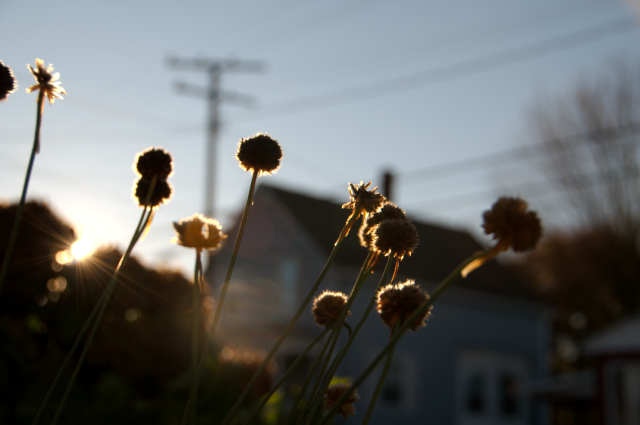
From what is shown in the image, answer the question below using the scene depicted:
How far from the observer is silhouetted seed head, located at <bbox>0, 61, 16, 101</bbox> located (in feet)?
2.95

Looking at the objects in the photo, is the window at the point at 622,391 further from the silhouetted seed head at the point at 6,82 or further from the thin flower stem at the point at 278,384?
the silhouetted seed head at the point at 6,82

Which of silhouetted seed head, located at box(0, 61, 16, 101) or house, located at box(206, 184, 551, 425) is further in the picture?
house, located at box(206, 184, 551, 425)

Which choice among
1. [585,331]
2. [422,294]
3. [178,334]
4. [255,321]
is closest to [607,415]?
[255,321]

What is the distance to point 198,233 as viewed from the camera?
90cm

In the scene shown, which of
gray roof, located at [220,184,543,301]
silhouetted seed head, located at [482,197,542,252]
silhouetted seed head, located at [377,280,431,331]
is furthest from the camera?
gray roof, located at [220,184,543,301]

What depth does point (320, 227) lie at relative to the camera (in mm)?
15992

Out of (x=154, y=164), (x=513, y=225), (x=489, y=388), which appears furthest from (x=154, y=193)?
(x=489, y=388)

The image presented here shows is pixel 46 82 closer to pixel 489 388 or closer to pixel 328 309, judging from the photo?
pixel 328 309

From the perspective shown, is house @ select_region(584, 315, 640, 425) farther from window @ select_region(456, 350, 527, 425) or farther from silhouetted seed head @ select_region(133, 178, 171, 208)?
Result: silhouetted seed head @ select_region(133, 178, 171, 208)

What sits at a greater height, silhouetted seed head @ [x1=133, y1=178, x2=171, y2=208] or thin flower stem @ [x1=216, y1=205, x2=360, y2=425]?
silhouetted seed head @ [x1=133, y1=178, x2=171, y2=208]

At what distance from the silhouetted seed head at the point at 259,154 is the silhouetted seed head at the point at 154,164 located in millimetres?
142


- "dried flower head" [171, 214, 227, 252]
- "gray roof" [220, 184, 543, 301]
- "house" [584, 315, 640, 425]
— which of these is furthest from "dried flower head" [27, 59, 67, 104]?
"house" [584, 315, 640, 425]

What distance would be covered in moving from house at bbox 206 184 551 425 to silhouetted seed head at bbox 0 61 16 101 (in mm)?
11206

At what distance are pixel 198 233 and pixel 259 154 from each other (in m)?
0.17
